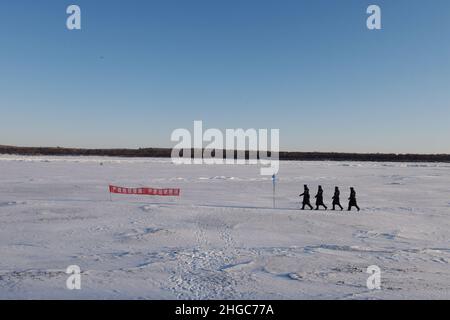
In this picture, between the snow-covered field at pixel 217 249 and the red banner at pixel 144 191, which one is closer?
the snow-covered field at pixel 217 249

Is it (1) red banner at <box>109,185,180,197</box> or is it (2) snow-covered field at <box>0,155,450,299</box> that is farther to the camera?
(1) red banner at <box>109,185,180,197</box>

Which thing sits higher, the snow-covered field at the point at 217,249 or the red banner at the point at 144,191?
the red banner at the point at 144,191

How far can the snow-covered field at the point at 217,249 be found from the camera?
5.62 metres

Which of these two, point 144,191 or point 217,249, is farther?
point 144,191

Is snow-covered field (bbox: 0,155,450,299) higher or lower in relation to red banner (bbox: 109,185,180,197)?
lower

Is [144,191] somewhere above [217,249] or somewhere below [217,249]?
above

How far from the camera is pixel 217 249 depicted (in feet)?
25.3

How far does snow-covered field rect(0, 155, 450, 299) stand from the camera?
5.62 m

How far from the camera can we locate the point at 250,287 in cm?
572
